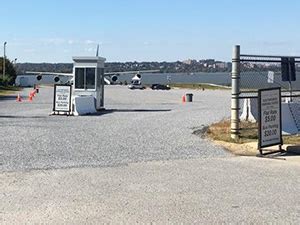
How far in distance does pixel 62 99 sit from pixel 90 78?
2.44m

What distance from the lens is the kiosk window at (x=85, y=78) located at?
29.4 meters

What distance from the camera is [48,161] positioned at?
12.4 meters

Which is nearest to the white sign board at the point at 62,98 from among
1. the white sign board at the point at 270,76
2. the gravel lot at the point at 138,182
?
the gravel lot at the point at 138,182

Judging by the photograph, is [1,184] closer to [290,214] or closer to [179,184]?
[179,184]

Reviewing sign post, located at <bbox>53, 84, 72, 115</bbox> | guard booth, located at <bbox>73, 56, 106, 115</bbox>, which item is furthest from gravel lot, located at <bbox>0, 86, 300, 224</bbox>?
guard booth, located at <bbox>73, 56, 106, 115</bbox>

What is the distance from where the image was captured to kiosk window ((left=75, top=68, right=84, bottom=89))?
96.5 feet

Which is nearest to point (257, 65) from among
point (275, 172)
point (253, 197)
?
point (275, 172)

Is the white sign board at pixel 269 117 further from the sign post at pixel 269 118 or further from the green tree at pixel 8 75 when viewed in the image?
the green tree at pixel 8 75

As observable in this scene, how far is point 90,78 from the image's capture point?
29.5m

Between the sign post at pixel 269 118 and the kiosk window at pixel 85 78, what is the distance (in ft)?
54.2

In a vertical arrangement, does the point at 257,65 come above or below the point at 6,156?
above

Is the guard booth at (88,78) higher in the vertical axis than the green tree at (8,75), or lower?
lower

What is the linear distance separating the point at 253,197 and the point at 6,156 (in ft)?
21.1

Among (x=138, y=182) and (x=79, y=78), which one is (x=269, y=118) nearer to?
(x=138, y=182)
